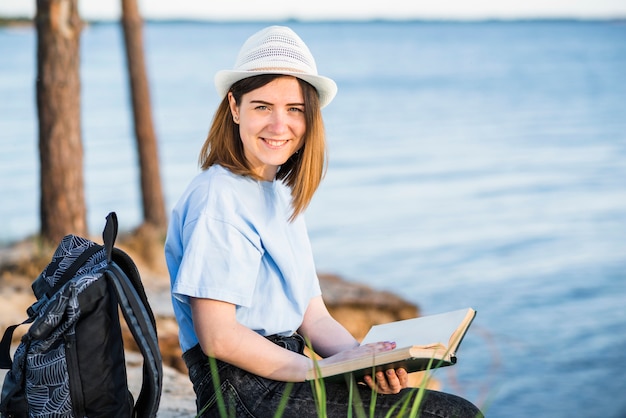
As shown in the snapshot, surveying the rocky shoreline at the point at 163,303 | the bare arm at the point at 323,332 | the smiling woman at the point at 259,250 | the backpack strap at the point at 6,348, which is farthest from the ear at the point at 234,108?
the rocky shoreline at the point at 163,303

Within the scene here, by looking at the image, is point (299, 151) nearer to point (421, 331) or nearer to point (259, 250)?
point (259, 250)

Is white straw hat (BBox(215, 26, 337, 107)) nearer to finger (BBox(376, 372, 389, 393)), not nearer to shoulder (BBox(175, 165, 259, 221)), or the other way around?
shoulder (BBox(175, 165, 259, 221))

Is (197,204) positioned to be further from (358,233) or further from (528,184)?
(528,184)

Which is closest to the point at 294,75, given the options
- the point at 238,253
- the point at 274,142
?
the point at 274,142

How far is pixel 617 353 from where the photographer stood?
8.20 m

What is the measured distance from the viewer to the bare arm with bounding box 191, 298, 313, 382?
225 centimetres

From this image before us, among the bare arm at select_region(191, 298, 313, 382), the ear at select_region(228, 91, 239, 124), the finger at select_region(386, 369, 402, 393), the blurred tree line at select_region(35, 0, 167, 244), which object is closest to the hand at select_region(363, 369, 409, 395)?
the finger at select_region(386, 369, 402, 393)

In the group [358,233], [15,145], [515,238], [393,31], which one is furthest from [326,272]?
[393,31]

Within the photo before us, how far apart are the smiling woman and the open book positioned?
6 centimetres

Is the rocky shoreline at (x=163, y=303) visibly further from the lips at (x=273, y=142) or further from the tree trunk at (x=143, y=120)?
the lips at (x=273, y=142)

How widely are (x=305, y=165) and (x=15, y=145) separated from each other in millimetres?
17332

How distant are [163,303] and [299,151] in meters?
3.62

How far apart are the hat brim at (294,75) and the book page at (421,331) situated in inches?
26.5

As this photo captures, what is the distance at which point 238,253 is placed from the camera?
2.31 meters
